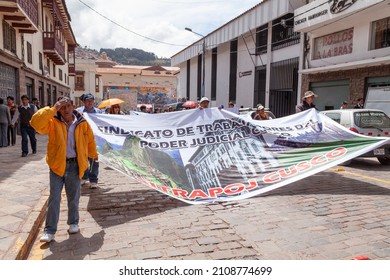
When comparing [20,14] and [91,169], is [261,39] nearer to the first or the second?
[20,14]

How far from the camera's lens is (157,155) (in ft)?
19.4

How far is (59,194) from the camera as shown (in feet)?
13.2

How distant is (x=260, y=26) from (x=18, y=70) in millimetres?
17423

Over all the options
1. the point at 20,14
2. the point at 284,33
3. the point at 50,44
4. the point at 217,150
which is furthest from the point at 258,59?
the point at 217,150

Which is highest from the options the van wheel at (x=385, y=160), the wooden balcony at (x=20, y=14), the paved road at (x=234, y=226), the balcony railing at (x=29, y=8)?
the balcony railing at (x=29, y=8)

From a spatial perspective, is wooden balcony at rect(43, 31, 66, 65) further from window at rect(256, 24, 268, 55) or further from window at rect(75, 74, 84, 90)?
window at rect(75, 74, 84, 90)

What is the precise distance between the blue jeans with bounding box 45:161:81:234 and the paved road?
23cm

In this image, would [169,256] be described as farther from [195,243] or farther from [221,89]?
[221,89]

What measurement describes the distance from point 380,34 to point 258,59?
12.4 metres

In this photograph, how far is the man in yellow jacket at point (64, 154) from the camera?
12.8 ft

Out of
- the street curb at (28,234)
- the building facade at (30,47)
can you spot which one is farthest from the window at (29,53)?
the street curb at (28,234)

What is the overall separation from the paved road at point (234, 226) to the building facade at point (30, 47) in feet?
40.5

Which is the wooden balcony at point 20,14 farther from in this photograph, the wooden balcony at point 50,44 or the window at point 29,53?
the wooden balcony at point 50,44

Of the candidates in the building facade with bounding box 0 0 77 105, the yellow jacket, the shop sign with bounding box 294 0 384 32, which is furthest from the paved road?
the building facade with bounding box 0 0 77 105
